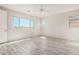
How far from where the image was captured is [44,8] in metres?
2.07

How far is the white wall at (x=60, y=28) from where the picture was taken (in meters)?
2.19

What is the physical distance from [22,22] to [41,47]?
2.54 feet

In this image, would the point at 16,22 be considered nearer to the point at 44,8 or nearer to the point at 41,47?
the point at 44,8

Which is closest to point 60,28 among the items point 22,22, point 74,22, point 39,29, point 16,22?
point 74,22

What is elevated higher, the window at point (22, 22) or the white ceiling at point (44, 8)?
the white ceiling at point (44, 8)

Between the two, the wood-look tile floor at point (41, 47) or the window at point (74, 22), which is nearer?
the wood-look tile floor at point (41, 47)

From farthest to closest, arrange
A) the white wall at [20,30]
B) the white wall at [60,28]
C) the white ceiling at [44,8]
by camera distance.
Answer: the white wall at [60,28] → the white wall at [20,30] → the white ceiling at [44,8]

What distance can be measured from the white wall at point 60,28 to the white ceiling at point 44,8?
0.13 m

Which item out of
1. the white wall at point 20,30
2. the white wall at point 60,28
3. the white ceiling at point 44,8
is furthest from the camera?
the white wall at point 60,28

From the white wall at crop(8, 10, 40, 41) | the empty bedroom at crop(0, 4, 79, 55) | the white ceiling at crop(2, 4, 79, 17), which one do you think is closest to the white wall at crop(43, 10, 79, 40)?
the empty bedroom at crop(0, 4, 79, 55)

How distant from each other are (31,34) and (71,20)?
3.50ft

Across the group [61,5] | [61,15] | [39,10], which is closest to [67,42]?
[61,15]

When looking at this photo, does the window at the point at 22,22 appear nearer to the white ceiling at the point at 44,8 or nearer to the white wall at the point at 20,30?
the white wall at the point at 20,30

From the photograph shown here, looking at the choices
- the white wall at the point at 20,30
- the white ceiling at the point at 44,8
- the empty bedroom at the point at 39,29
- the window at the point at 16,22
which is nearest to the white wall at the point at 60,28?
the empty bedroom at the point at 39,29
